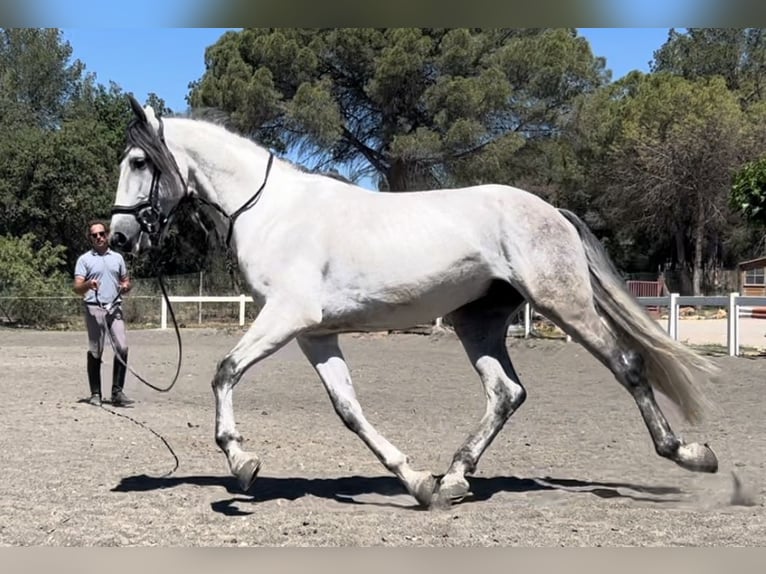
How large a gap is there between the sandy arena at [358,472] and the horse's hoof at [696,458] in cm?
21

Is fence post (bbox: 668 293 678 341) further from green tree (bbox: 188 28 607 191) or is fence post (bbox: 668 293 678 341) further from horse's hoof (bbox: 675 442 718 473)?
horse's hoof (bbox: 675 442 718 473)

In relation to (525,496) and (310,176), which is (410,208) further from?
(525,496)

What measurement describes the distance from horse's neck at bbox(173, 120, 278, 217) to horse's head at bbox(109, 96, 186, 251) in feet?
0.57

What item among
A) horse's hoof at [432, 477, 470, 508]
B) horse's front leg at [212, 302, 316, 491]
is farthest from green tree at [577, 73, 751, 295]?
horse's front leg at [212, 302, 316, 491]

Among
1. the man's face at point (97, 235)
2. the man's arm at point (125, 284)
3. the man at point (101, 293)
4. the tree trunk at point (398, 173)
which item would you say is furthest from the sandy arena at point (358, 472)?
the tree trunk at point (398, 173)

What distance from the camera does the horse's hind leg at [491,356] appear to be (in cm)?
497

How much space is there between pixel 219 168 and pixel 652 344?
2779 mm

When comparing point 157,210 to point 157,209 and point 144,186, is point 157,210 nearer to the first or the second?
point 157,209

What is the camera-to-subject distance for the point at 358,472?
572 centimetres

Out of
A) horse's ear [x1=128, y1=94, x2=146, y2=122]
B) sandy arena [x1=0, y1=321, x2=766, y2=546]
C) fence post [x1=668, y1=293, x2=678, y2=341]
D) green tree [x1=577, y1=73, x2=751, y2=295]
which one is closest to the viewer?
sandy arena [x1=0, y1=321, x2=766, y2=546]

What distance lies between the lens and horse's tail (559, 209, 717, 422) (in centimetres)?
491

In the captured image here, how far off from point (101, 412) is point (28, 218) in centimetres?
2866

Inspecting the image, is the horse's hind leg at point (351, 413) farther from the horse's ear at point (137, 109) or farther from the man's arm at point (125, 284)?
the man's arm at point (125, 284)

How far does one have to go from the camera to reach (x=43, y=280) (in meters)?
27.8
